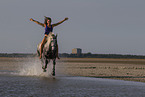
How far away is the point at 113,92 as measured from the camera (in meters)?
13.8

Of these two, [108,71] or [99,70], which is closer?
[108,71]

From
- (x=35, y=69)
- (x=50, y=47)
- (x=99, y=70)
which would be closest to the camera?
(x=50, y=47)

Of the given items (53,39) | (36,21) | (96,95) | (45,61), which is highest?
(36,21)

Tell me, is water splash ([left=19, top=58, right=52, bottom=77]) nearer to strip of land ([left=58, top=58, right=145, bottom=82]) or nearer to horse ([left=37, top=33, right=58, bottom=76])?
horse ([left=37, top=33, right=58, bottom=76])

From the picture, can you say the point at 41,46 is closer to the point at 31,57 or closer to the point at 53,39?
the point at 53,39

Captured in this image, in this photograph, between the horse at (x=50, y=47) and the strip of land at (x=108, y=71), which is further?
the strip of land at (x=108, y=71)

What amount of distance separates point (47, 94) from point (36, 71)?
11.7 metres

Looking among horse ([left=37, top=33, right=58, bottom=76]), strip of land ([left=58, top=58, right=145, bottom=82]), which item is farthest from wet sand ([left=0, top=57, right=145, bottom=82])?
horse ([left=37, top=33, right=58, bottom=76])

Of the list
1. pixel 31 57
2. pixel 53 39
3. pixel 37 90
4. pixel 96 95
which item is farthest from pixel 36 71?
pixel 96 95

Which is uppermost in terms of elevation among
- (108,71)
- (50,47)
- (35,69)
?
(50,47)

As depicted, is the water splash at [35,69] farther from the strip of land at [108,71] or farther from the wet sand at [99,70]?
the strip of land at [108,71]

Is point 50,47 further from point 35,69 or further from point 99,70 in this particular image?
point 99,70

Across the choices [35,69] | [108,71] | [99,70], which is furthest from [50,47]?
[99,70]

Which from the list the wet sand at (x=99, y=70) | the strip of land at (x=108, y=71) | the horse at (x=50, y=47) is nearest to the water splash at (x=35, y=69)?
the wet sand at (x=99, y=70)
